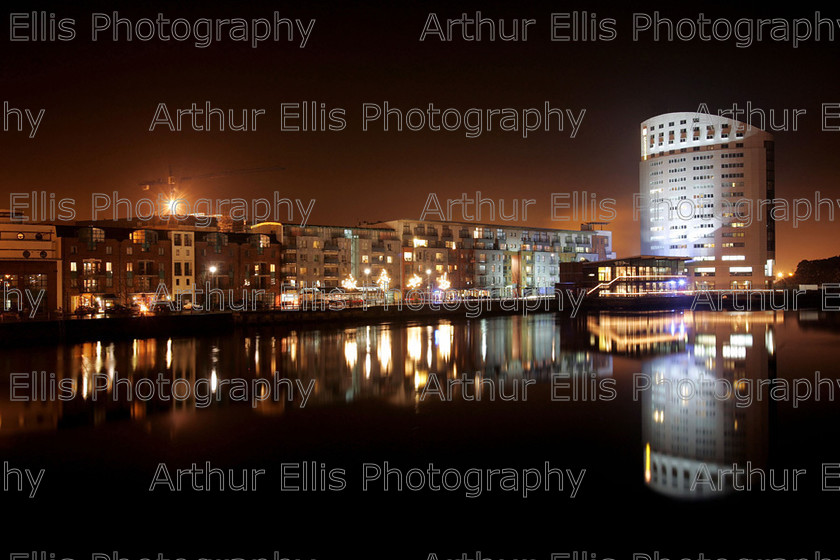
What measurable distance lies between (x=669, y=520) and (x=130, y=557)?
7.22 meters

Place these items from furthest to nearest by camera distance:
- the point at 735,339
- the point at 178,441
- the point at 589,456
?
the point at 735,339
the point at 178,441
the point at 589,456

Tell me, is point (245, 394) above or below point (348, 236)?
below

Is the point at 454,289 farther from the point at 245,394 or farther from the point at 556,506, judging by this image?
the point at 556,506

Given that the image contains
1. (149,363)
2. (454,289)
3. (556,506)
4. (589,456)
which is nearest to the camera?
(556,506)

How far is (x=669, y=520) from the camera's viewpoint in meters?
8.16

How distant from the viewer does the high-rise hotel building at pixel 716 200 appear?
7988cm

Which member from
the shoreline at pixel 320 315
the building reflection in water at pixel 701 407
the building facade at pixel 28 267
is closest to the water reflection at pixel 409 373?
the building reflection in water at pixel 701 407

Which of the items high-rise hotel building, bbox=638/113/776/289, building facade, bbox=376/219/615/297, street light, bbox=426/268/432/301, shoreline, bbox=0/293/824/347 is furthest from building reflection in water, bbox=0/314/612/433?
high-rise hotel building, bbox=638/113/776/289

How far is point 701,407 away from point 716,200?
77.1 meters

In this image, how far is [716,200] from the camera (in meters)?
81.8

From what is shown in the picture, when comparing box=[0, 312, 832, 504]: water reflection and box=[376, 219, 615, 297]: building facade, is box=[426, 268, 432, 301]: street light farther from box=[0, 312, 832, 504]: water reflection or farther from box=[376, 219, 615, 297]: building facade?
box=[0, 312, 832, 504]: water reflection

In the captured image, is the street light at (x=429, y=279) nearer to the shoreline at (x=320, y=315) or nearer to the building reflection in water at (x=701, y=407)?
the shoreline at (x=320, y=315)

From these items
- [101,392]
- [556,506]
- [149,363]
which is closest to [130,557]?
[556,506]

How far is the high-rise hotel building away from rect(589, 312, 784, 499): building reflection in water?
5375 cm
